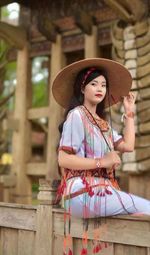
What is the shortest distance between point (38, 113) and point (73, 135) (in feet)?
12.6

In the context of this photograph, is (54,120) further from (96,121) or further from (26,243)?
(96,121)

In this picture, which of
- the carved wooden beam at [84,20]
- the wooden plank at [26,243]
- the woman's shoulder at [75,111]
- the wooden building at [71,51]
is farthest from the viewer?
the carved wooden beam at [84,20]

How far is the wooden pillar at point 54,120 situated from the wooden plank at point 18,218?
9.03 feet

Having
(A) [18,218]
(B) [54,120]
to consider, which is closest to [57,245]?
(A) [18,218]

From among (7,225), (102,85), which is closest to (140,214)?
(102,85)

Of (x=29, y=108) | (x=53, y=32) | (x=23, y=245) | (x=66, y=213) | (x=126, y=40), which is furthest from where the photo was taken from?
(x=29, y=108)

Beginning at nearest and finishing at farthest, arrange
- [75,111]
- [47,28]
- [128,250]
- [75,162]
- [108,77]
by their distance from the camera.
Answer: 1. [128,250]
2. [75,162]
3. [75,111]
4. [108,77]
5. [47,28]

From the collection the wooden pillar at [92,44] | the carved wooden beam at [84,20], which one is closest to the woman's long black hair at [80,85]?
the carved wooden beam at [84,20]

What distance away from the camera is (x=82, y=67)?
2588 millimetres

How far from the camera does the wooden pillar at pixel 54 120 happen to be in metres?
5.78

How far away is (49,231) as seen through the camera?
8.68 ft

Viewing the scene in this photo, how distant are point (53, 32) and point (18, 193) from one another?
230cm

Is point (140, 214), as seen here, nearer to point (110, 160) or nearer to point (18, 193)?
point (110, 160)

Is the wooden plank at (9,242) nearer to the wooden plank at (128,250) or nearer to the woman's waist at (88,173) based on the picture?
the woman's waist at (88,173)
